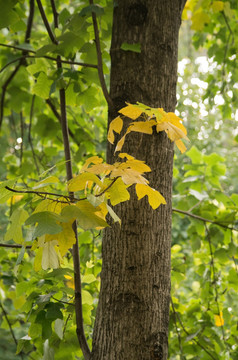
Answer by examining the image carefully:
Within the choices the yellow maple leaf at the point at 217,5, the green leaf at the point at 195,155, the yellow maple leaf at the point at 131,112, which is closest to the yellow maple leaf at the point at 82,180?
the yellow maple leaf at the point at 131,112

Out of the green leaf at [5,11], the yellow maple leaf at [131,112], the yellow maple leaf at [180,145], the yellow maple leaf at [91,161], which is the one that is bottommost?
the yellow maple leaf at [91,161]

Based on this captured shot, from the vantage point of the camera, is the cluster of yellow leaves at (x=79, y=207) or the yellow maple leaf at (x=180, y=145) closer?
the cluster of yellow leaves at (x=79, y=207)

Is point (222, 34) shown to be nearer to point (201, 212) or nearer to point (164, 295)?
point (201, 212)

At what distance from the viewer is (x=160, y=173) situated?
1.10 m

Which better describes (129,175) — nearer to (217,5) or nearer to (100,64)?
(100,64)

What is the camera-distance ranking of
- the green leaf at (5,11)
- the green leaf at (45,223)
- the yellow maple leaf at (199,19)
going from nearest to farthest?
the green leaf at (45,223)
the green leaf at (5,11)
the yellow maple leaf at (199,19)

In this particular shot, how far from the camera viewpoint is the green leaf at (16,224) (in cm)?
87

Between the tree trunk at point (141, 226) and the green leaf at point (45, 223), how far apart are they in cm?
34

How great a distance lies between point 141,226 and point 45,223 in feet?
1.21

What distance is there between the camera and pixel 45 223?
2.37 feet

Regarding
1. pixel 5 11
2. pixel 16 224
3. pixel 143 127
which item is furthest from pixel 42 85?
pixel 16 224

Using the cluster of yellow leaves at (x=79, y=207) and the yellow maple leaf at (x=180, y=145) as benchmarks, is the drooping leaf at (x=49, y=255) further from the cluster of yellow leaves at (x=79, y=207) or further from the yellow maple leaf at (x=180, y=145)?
the yellow maple leaf at (x=180, y=145)

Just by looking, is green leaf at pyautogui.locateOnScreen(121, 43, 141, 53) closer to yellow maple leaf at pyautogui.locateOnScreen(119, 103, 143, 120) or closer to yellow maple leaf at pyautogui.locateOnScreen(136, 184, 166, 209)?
yellow maple leaf at pyautogui.locateOnScreen(119, 103, 143, 120)

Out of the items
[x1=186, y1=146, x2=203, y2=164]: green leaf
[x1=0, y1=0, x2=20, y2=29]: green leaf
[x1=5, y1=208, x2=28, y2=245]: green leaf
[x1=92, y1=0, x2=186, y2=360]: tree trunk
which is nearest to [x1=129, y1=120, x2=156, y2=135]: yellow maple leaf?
[x1=92, y1=0, x2=186, y2=360]: tree trunk
